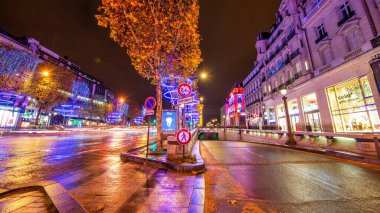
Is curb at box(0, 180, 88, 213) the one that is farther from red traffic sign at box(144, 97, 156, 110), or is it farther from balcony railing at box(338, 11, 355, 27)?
balcony railing at box(338, 11, 355, 27)

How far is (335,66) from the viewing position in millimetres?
14852

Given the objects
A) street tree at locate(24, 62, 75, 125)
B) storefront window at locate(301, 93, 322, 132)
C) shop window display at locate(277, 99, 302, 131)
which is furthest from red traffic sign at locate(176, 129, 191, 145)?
street tree at locate(24, 62, 75, 125)

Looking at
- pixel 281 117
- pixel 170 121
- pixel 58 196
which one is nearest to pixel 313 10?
pixel 281 117

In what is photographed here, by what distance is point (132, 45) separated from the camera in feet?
31.5

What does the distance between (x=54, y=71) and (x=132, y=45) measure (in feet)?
104

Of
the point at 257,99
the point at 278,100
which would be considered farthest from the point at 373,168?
the point at 257,99

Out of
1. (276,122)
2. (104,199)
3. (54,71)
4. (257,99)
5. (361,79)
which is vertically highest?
(54,71)

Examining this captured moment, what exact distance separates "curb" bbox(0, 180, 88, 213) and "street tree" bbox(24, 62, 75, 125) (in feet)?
98.6

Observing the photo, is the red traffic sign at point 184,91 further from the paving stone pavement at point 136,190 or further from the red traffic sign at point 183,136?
the paving stone pavement at point 136,190

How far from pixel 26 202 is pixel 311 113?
78.7 ft

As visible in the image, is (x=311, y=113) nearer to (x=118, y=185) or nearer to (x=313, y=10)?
(x=313, y=10)

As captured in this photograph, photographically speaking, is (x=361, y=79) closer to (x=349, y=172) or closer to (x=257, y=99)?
(x=349, y=172)

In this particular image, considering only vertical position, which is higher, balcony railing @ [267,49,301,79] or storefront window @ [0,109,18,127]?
balcony railing @ [267,49,301,79]

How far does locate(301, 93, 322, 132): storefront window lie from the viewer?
17.6 metres
